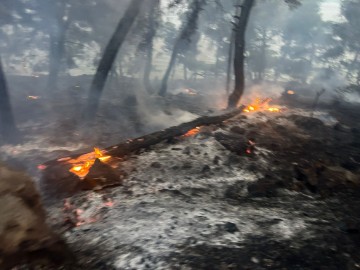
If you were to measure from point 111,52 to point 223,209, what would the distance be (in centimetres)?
1071

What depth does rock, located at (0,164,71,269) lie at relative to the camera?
134 inches

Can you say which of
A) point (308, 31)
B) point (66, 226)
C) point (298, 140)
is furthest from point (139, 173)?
point (308, 31)

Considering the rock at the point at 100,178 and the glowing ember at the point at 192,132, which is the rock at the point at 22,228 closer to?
the rock at the point at 100,178

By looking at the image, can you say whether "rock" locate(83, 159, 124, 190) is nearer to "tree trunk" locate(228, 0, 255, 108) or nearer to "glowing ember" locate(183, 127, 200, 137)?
"glowing ember" locate(183, 127, 200, 137)

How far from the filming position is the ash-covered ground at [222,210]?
3.86 metres

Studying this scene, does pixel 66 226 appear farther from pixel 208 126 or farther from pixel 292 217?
pixel 208 126

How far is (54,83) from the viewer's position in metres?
23.3

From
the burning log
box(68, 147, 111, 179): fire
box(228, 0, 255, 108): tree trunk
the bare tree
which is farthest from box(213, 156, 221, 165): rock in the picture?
the bare tree

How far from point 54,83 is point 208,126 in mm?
17557

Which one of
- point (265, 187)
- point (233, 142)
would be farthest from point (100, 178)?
point (233, 142)

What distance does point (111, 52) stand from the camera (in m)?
14.1

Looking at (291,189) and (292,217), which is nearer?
(292,217)

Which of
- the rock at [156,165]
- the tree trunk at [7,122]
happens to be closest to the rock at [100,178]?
the rock at [156,165]

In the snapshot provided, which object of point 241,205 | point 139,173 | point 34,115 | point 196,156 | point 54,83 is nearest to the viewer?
point 241,205
